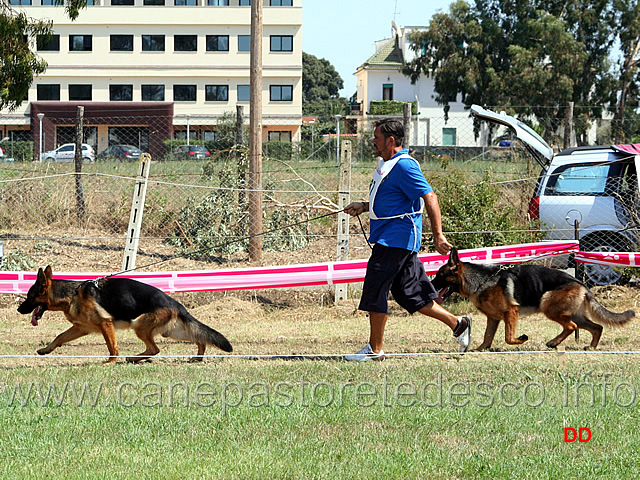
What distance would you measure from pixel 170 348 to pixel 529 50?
147 feet

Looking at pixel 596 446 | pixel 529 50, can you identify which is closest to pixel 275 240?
pixel 596 446

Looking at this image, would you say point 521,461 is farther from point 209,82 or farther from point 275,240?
point 209,82

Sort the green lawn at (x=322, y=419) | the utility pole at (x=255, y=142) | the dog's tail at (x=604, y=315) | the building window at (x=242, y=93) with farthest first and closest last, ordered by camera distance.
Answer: the building window at (x=242, y=93) → the utility pole at (x=255, y=142) → the dog's tail at (x=604, y=315) → the green lawn at (x=322, y=419)

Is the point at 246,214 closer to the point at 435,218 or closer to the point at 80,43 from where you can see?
the point at 435,218

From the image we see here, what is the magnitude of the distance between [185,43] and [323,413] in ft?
180

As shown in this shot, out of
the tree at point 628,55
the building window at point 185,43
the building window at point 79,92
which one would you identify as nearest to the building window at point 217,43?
the building window at point 185,43

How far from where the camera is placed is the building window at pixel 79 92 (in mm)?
55659

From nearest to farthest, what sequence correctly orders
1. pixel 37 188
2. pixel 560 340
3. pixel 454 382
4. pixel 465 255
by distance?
pixel 454 382 < pixel 560 340 < pixel 465 255 < pixel 37 188

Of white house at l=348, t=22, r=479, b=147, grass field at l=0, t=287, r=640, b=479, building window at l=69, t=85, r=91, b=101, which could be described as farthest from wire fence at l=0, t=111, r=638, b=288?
white house at l=348, t=22, r=479, b=147

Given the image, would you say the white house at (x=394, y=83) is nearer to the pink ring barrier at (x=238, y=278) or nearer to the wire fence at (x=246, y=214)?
the wire fence at (x=246, y=214)

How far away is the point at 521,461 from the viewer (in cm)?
407

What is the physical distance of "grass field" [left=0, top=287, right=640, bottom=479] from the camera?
13.2 ft

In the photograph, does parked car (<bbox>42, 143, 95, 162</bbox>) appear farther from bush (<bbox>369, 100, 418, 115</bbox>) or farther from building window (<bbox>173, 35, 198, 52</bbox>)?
bush (<bbox>369, 100, 418, 115</bbox>)

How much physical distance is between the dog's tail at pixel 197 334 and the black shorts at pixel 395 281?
1.24 m
